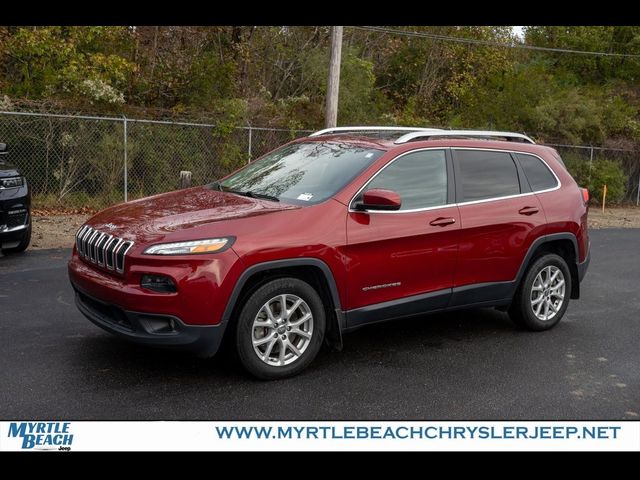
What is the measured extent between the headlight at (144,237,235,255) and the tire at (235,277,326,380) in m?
0.44

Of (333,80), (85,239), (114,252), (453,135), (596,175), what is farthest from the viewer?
(596,175)

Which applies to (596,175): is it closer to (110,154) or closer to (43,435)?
(110,154)

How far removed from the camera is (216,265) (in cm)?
473

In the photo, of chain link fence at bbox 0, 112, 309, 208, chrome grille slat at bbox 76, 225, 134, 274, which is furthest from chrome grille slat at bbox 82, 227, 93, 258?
chain link fence at bbox 0, 112, 309, 208

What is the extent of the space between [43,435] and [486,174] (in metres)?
4.15

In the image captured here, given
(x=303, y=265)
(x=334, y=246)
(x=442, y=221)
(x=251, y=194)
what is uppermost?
(x=251, y=194)

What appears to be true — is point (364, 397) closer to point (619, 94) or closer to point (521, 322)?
point (521, 322)

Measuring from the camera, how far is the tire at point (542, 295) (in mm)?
6594

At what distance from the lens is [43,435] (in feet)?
13.4

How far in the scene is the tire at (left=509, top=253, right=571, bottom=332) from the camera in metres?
6.59

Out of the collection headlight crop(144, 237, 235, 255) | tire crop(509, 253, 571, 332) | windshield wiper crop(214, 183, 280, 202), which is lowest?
tire crop(509, 253, 571, 332)

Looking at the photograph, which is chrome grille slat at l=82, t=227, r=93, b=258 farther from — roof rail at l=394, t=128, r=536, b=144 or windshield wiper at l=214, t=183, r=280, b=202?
roof rail at l=394, t=128, r=536, b=144

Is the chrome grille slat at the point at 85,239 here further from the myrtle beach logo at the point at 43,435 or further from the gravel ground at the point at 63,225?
the gravel ground at the point at 63,225

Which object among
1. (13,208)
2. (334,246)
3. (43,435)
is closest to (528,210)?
(334,246)
